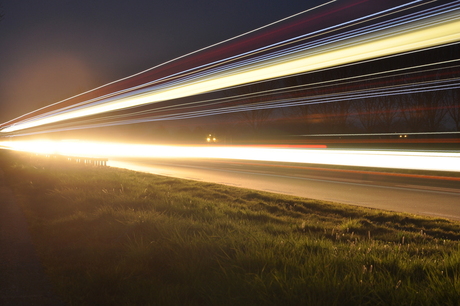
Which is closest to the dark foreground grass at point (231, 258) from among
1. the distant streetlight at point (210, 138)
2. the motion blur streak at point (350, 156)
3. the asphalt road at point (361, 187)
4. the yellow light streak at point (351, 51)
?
the motion blur streak at point (350, 156)

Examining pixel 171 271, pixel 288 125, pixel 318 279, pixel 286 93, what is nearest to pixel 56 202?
pixel 171 271

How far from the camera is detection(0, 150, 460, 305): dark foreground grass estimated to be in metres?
3.26

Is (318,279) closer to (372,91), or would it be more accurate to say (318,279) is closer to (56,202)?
(56,202)

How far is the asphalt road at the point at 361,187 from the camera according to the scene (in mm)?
9602

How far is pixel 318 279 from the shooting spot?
338cm

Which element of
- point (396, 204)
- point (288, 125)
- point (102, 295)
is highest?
point (288, 125)

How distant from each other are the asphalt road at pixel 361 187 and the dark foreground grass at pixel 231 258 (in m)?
2.24

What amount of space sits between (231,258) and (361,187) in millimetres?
9653

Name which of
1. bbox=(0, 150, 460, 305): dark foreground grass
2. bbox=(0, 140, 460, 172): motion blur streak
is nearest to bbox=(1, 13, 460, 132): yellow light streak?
bbox=(0, 140, 460, 172): motion blur streak

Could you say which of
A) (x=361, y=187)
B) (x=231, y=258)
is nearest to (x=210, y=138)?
(x=361, y=187)

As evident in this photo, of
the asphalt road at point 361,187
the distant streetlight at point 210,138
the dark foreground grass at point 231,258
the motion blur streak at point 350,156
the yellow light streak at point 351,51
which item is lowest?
the asphalt road at point 361,187

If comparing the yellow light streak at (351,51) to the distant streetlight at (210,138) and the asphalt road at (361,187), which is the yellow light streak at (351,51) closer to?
the asphalt road at (361,187)

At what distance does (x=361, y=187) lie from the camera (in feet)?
42.0

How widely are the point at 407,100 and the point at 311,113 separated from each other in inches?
174
